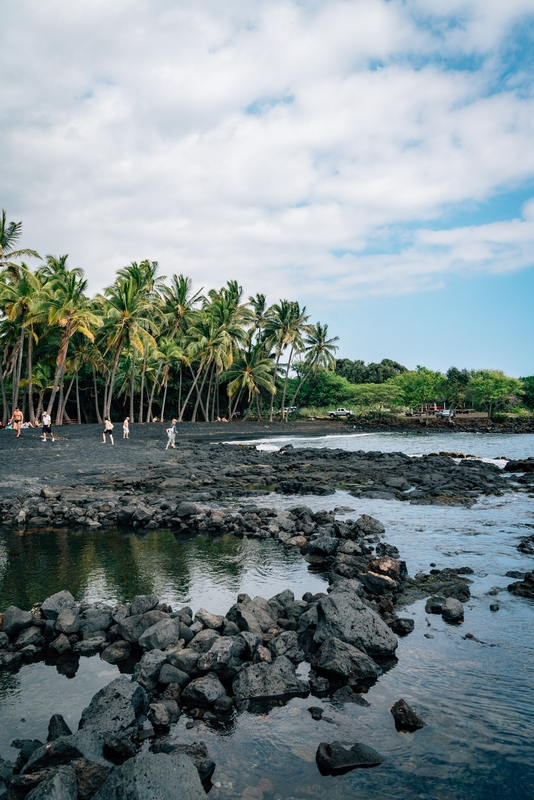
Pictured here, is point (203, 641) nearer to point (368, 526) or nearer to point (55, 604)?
point (55, 604)

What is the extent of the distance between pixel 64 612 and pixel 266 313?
59.8 metres

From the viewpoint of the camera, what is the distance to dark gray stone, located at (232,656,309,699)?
6143 mm

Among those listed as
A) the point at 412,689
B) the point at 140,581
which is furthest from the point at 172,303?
the point at 412,689

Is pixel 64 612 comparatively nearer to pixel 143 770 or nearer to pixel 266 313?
pixel 143 770

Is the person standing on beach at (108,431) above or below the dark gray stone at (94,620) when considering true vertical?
above

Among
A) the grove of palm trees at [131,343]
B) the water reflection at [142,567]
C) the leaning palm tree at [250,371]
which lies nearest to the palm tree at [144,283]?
the grove of palm trees at [131,343]

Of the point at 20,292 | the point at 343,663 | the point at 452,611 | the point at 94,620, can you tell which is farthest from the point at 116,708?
the point at 20,292

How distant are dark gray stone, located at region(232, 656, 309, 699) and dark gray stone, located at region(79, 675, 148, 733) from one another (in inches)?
44.1

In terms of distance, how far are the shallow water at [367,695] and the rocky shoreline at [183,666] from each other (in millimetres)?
210

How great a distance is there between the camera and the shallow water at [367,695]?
4.86 m

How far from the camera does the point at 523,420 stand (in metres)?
81.8

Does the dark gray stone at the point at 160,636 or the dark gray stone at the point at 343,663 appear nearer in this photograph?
the dark gray stone at the point at 343,663

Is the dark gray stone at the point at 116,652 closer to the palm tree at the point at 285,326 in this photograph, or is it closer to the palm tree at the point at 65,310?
the palm tree at the point at 65,310

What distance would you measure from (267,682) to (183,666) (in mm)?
1015
